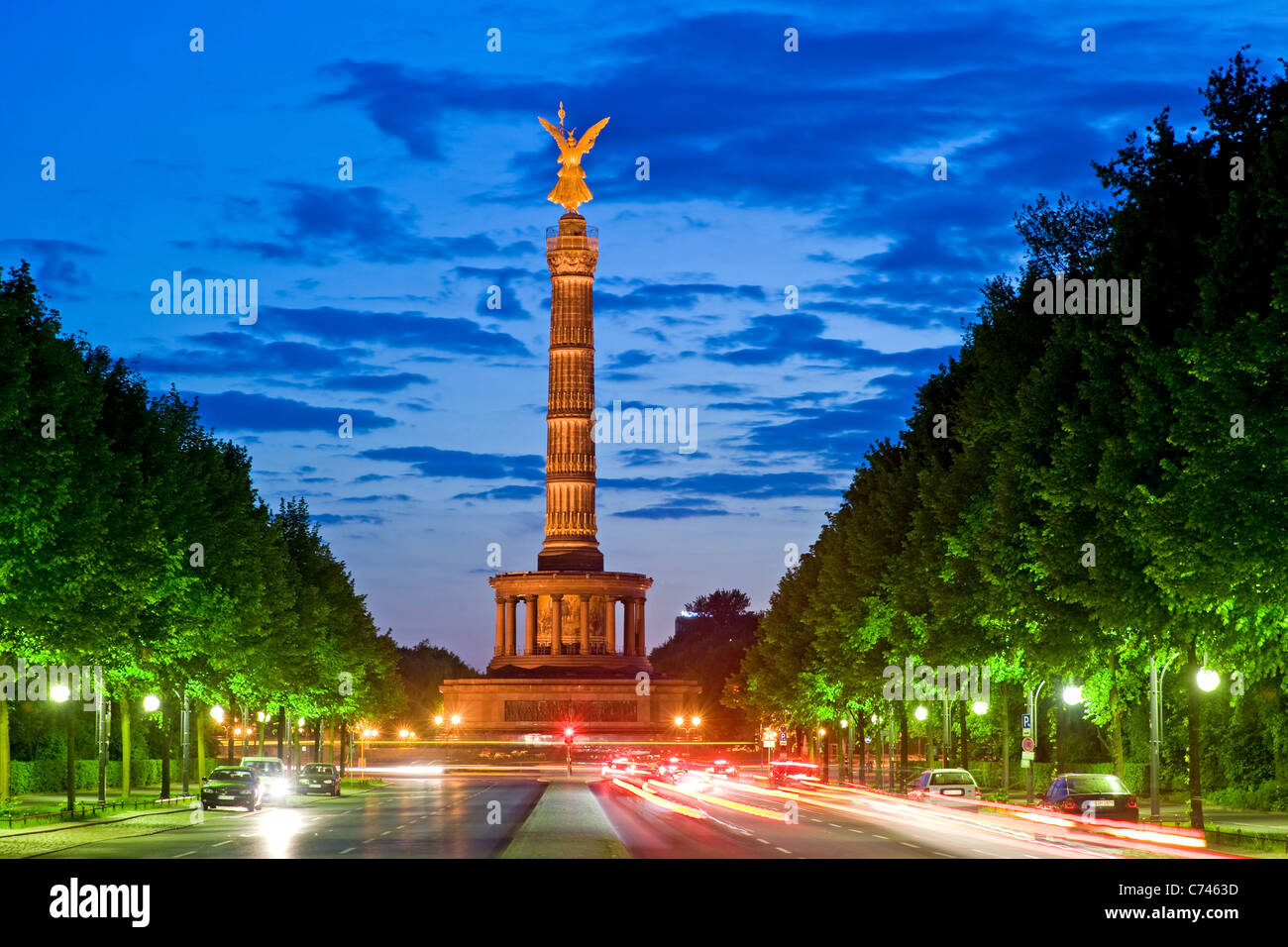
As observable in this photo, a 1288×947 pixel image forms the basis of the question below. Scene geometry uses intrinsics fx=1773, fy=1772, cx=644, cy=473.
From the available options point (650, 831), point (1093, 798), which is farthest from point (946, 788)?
point (650, 831)

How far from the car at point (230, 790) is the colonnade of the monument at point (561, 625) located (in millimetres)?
107569

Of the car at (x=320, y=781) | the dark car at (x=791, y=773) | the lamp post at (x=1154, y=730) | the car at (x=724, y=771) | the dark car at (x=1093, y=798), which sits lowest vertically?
the car at (x=724, y=771)

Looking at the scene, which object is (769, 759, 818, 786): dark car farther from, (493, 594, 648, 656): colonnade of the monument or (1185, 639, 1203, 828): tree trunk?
(493, 594, 648, 656): colonnade of the monument

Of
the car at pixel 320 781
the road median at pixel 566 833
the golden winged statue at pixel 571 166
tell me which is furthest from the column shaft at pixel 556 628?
the road median at pixel 566 833

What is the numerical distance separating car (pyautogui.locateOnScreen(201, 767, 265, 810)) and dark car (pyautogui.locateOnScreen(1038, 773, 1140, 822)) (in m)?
24.9

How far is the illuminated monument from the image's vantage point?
508 feet

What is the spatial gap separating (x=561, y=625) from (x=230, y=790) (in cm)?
11033

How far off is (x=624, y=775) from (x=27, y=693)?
152 feet

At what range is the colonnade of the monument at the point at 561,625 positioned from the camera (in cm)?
16412

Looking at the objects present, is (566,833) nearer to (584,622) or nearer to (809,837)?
(809,837)

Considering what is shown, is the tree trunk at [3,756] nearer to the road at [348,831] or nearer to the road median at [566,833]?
the road at [348,831]

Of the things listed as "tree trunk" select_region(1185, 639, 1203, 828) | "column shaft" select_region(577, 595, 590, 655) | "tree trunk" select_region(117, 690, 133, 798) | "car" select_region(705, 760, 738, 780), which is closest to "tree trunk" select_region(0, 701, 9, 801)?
"tree trunk" select_region(117, 690, 133, 798)
